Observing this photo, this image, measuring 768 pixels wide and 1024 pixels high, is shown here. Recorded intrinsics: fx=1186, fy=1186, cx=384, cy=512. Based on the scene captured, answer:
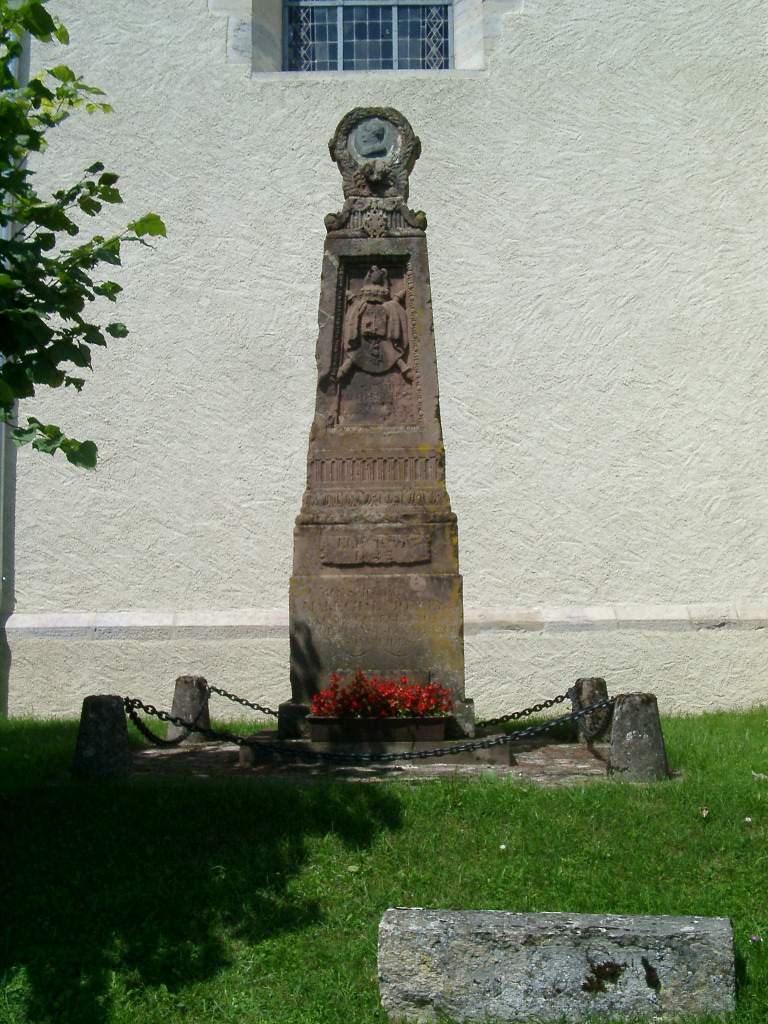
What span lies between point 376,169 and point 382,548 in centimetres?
252

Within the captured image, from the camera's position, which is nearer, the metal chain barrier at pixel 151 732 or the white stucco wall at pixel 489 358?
the metal chain barrier at pixel 151 732

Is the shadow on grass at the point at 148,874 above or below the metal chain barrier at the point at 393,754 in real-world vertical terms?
below

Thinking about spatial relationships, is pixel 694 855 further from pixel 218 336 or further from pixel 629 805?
pixel 218 336

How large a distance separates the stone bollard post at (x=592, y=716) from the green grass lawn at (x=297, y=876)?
1342 mm

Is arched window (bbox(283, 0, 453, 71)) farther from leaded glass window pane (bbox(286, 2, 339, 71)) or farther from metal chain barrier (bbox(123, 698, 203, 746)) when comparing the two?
metal chain barrier (bbox(123, 698, 203, 746))

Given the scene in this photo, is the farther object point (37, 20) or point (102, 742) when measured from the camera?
point (102, 742)

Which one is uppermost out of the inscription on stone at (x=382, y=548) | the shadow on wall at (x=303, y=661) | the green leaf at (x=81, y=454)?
the green leaf at (x=81, y=454)

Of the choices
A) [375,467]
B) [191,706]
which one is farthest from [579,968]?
[191,706]

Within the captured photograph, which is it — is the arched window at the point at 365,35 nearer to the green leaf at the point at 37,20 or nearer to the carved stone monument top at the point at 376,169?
the carved stone monument top at the point at 376,169

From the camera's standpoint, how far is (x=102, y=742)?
6211 mm

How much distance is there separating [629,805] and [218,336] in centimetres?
649

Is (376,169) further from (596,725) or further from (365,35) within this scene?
(365,35)

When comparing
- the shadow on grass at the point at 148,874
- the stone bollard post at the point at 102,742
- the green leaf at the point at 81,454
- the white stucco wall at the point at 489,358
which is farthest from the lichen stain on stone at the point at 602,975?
the white stucco wall at the point at 489,358

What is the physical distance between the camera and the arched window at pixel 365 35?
1173 cm
